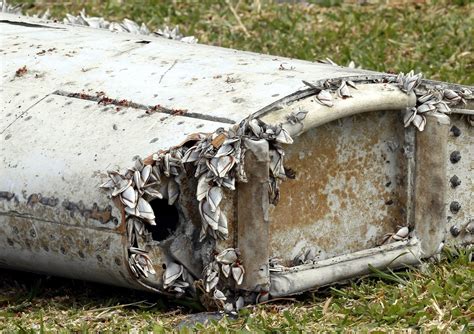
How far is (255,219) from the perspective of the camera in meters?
4.15

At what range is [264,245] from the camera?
13.7ft

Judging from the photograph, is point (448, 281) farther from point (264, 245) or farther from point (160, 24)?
point (160, 24)

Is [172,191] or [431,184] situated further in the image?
[431,184]

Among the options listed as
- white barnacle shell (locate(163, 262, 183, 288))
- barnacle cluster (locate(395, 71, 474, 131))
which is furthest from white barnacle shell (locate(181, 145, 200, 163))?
barnacle cluster (locate(395, 71, 474, 131))

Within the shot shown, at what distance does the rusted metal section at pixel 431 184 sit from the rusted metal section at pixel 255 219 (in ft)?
2.21

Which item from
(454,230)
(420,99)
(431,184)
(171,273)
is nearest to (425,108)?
(420,99)

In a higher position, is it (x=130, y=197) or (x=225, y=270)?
(x=130, y=197)

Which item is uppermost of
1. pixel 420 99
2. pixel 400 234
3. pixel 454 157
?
pixel 420 99

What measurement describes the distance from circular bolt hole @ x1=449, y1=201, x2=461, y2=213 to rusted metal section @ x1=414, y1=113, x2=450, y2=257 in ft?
0.35

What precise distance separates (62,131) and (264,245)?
754 millimetres

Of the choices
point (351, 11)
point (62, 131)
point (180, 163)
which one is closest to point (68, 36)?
point (62, 131)

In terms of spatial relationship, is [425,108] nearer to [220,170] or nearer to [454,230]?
[454,230]

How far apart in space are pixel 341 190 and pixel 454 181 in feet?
1.58

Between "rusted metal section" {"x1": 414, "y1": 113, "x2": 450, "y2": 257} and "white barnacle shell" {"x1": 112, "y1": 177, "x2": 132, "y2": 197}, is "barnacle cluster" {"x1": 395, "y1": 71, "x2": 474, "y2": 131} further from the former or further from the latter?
"white barnacle shell" {"x1": 112, "y1": 177, "x2": 132, "y2": 197}
